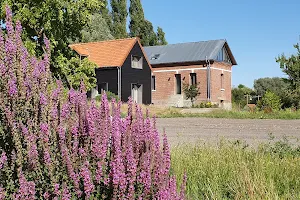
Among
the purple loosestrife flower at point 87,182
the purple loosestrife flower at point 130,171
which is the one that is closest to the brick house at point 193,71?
the purple loosestrife flower at point 130,171

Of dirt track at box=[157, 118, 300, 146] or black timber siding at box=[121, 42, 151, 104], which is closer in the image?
dirt track at box=[157, 118, 300, 146]

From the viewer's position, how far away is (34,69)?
326cm

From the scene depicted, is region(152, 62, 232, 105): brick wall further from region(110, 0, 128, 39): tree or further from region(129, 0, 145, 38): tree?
region(110, 0, 128, 39): tree

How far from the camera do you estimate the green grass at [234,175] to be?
14.3ft

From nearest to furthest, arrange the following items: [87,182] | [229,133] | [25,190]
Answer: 1. [25,190]
2. [87,182]
3. [229,133]

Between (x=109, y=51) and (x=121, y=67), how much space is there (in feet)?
8.51

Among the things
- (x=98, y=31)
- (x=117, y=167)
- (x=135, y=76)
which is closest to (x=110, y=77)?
(x=135, y=76)

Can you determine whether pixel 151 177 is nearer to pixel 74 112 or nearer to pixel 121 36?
pixel 74 112

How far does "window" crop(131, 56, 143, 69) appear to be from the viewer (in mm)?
38344

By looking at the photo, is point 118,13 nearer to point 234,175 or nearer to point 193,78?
point 193,78

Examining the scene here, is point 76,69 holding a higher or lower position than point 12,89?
higher

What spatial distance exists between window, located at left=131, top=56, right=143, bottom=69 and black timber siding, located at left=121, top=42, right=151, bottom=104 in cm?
31

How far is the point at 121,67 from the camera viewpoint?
3647 centimetres

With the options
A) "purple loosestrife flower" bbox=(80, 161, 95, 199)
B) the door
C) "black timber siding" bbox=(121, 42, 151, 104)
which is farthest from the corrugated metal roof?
"purple loosestrife flower" bbox=(80, 161, 95, 199)
